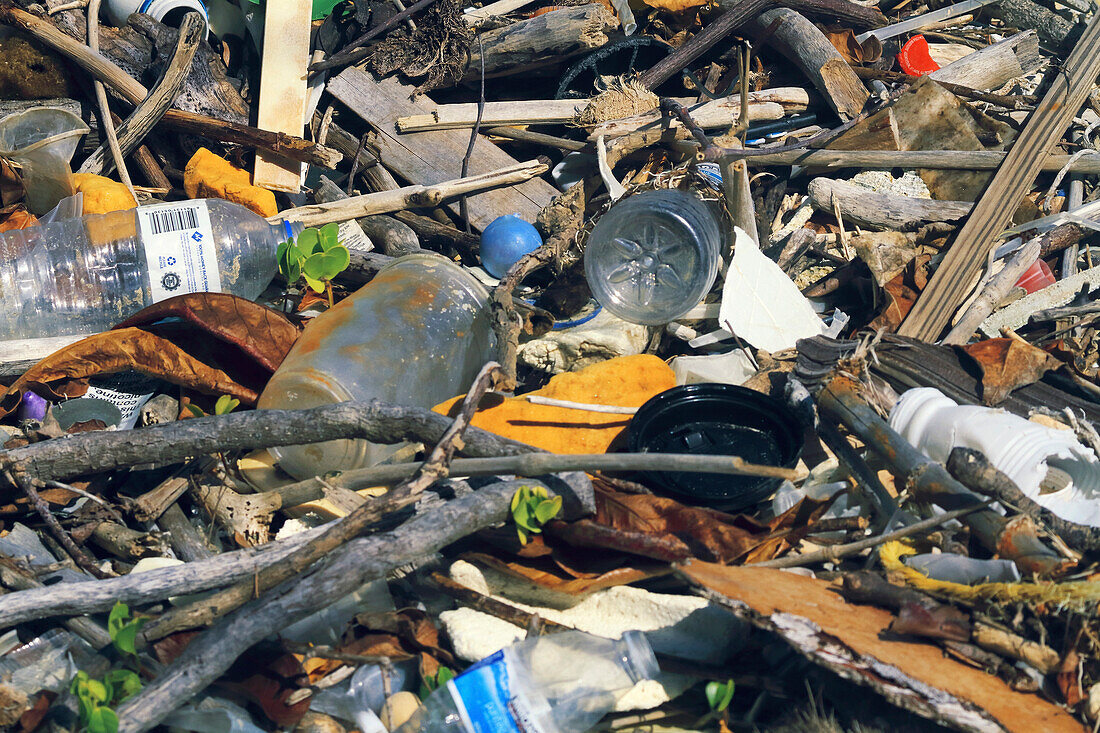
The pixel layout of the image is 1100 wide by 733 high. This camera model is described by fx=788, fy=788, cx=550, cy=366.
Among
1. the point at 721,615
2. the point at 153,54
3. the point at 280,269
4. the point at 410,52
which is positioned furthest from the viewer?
the point at 410,52

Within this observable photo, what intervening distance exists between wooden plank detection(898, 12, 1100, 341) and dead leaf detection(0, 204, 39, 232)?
3.73 meters

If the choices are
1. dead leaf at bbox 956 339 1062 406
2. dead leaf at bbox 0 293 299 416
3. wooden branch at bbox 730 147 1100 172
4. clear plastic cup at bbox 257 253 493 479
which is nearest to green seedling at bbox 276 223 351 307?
clear plastic cup at bbox 257 253 493 479

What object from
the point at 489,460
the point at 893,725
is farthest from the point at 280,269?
the point at 893,725

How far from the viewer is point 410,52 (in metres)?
4.33

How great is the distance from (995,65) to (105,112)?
468cm

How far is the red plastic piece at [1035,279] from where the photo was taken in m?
3.46

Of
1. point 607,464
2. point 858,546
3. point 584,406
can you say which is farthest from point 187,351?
point 858,546

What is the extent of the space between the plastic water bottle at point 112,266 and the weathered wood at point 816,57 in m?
3.02

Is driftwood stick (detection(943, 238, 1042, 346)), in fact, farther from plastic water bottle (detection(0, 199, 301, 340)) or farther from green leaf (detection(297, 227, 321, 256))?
plastic water bottle (detection(0, 199, 301, 340))

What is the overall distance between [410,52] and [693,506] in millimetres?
3184

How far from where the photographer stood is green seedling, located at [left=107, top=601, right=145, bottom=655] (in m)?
1.81

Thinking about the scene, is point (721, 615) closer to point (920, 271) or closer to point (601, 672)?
point (601, 672)

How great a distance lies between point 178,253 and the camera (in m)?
3.12

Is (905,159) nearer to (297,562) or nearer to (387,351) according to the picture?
(387,351)
